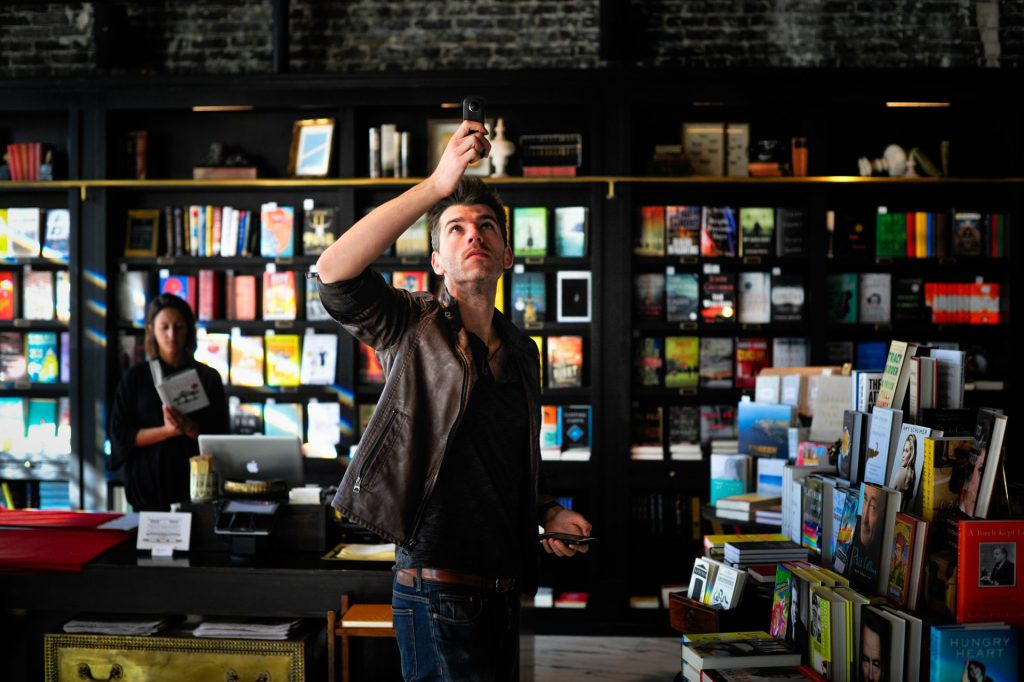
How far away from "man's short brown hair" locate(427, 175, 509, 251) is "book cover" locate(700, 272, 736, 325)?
11.5 ft

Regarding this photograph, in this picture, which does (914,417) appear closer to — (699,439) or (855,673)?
(855,673)

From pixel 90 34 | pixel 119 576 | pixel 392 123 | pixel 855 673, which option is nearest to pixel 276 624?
pixel 119 576

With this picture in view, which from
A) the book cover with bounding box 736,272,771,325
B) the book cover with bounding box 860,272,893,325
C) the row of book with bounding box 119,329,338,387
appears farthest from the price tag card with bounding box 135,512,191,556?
the book cover with bounding box 860,272,893,325

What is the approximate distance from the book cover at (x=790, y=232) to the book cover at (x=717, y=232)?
0.84 ft

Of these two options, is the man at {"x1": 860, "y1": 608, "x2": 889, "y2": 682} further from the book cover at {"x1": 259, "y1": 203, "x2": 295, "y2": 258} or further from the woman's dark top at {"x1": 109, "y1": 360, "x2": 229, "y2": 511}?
the book cover at {"x1": 259, "y1": 203, "x2": 295, "y2": 258}

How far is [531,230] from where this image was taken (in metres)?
5.31

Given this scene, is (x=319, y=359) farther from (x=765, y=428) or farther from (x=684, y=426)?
(x=765, y=428)

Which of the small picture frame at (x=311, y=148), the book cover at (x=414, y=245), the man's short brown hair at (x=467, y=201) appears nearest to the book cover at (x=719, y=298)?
the book cover at (x=414, y=245)

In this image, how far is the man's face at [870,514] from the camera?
2500 millimetres

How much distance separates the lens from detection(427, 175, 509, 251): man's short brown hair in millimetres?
1956

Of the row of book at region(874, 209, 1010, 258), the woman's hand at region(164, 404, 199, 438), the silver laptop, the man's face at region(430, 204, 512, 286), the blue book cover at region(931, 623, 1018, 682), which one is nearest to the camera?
the man's face at region(430, 204, 512, 286)

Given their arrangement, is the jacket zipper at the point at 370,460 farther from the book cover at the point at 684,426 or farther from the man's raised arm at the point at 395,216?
the book cover at the point at 684,426

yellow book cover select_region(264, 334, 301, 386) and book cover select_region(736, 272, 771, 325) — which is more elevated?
book cover select_region(736, 272, 771, 325)

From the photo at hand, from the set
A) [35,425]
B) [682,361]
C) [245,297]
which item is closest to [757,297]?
[682,361]
